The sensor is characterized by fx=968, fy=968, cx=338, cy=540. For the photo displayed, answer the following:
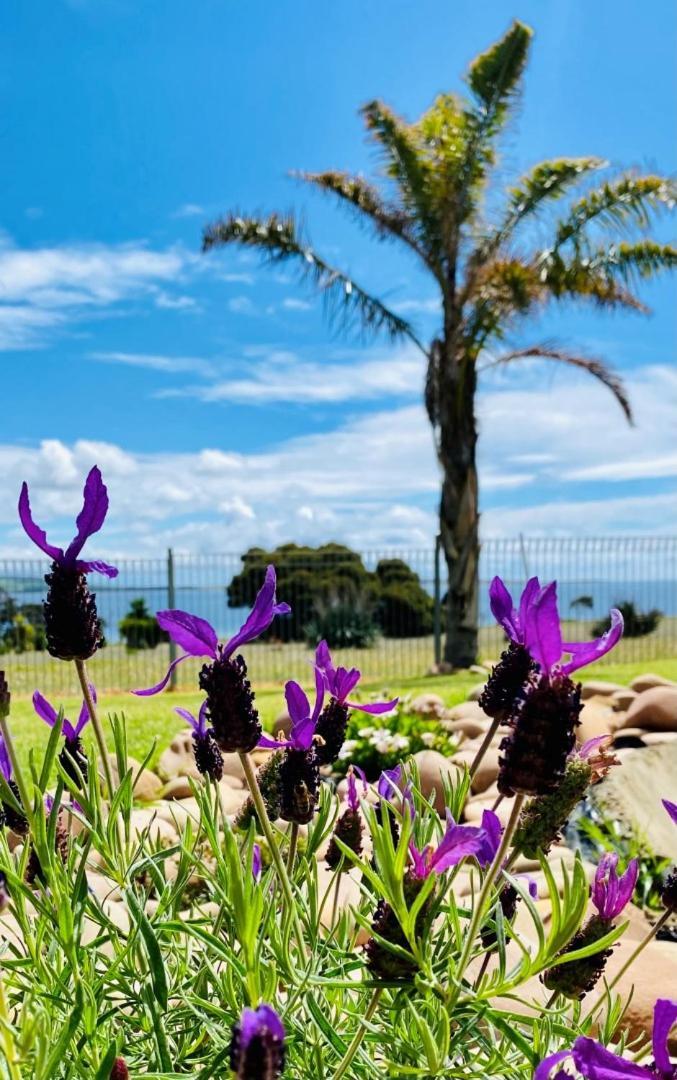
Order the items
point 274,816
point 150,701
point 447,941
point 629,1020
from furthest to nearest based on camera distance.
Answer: point 150,701
point 629,1020
point 274,816
point 447,941

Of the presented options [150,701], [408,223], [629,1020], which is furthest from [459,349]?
[629,1020]

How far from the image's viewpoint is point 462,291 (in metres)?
12.8

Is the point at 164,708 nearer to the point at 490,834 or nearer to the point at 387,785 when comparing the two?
the point at 387,785

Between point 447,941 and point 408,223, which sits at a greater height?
point 408,223

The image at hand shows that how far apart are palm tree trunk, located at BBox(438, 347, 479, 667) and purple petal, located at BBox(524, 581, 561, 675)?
11.7 meters

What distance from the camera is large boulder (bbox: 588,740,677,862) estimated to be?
4.37 m

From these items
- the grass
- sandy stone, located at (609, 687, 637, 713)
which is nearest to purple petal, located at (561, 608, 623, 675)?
the grass

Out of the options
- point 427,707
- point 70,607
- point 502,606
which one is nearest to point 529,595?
point 502,606

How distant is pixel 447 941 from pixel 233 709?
1.83ft

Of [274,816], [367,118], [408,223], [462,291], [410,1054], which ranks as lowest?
[410,1054]

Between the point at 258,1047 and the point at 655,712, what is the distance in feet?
17.2

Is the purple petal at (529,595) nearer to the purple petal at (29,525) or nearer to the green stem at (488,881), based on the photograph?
the green stem at (488,881)

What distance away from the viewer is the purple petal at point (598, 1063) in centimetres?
89

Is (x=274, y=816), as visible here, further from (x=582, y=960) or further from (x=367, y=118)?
(x=367, y=118)
